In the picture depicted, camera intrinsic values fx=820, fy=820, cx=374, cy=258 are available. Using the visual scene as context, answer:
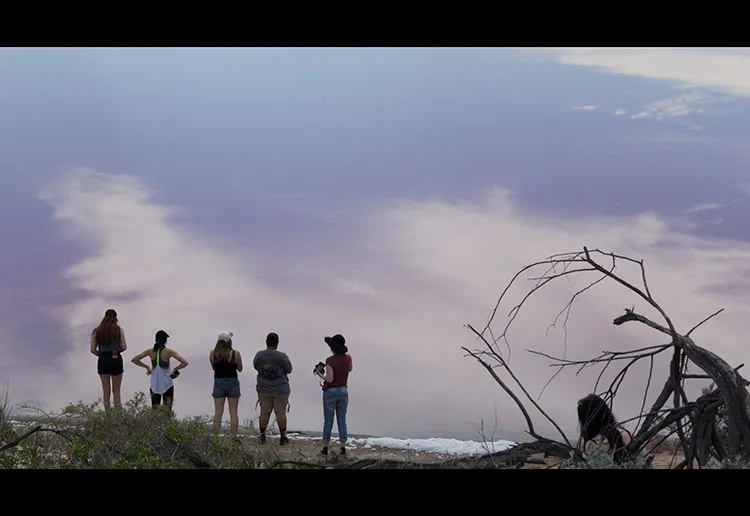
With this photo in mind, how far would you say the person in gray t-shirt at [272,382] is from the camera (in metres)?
10.6

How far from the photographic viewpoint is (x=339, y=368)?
10.1 m

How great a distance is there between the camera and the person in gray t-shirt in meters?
10.6

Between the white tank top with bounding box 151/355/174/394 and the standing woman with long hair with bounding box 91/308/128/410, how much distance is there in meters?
0.76

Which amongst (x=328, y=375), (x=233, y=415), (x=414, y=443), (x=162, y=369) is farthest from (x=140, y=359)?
(x=414, y=443)

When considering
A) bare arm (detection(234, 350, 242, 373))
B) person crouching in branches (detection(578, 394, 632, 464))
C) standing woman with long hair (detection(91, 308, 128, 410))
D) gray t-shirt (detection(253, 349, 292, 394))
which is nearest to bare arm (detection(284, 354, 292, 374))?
gray t-shirt (detection(253, 349, 292, 394))

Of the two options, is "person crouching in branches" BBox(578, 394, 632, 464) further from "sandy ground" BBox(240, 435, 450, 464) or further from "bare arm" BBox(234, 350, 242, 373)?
"bare arm" BBox(234, 350, 242, 373)

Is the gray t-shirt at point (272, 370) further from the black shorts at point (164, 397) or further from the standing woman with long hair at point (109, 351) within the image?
the standing woman with long hair at point (109, 351)

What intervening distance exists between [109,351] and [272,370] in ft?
7.81
